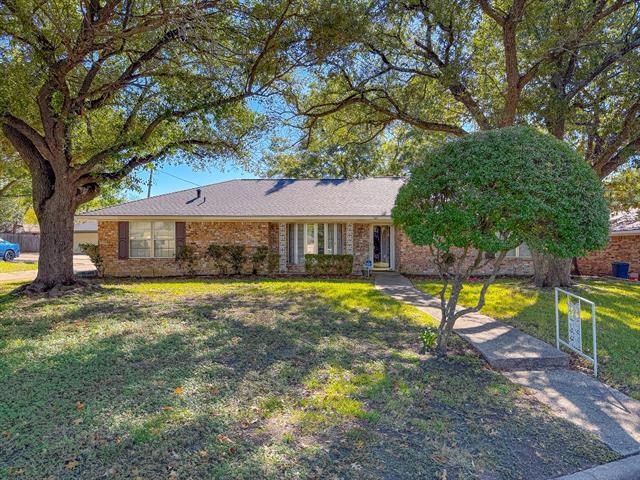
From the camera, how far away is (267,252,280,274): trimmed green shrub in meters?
14.6

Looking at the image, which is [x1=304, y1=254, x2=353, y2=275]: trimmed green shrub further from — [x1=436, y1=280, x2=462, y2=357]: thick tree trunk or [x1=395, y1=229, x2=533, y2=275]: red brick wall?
[x1=436, y1=280, x2=462, y2=357]: thick tree trunk

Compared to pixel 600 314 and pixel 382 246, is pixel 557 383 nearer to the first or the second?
pixel 600 314

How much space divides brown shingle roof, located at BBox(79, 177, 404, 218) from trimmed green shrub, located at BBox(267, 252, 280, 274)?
1640 mm

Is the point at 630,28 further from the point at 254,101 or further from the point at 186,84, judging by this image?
the point at 186,84

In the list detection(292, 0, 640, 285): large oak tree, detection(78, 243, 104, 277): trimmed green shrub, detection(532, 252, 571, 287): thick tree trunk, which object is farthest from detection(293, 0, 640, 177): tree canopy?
detection(78, 243, 104, 277): trimmed green shrub

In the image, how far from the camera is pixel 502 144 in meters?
4.62

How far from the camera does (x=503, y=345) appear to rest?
5645 mm

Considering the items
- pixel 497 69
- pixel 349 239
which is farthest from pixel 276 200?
pixel 497 69

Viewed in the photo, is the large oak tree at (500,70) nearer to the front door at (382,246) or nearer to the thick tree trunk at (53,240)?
the front door at (382,246)

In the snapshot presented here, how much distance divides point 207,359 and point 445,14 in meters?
9.82

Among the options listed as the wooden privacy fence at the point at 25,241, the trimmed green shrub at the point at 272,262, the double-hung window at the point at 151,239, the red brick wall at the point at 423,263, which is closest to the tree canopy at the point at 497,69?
the red brick wall at the point at 423,263

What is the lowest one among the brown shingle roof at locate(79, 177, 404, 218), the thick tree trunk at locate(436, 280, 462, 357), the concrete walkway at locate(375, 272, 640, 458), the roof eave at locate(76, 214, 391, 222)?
the concrete walkway at locate(375, 272, 640, 458)

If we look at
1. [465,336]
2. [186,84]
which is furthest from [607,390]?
[186,84]

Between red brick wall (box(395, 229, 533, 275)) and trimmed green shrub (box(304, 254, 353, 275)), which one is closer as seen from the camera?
trimmed green shrub (box(304, 254, 353, 275))
